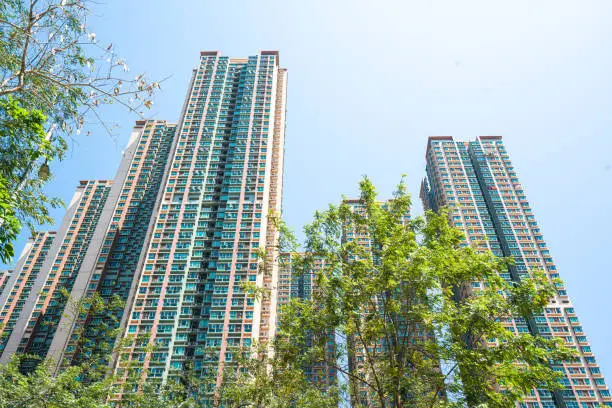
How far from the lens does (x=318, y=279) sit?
32.7 feet

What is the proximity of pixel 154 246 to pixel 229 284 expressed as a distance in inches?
500

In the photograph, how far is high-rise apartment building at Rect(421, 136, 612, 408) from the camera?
168 ft

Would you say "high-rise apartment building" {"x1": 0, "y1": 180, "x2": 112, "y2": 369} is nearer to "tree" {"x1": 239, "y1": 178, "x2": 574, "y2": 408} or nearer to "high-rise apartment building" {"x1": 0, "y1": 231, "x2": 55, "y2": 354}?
"high-rise apartment building" {"x1": 0, "y1": 231, "x2": 55, "y2": 354}

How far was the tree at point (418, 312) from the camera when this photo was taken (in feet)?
24.5

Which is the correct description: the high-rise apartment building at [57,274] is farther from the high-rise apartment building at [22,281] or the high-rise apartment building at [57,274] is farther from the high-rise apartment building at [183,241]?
the high-rise apartment building at [22,281]

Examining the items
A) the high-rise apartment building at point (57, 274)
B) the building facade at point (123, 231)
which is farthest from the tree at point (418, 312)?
the high-rise apartment building at point (57, 274)

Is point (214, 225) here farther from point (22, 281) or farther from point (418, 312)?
point (22, 281)

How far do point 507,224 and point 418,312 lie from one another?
2756 inches

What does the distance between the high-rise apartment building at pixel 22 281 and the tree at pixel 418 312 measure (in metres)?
80.1

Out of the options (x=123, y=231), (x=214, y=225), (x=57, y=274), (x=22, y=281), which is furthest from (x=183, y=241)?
(x=22, y=281)

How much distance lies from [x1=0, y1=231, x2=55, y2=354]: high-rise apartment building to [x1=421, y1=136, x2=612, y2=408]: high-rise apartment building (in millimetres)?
85540

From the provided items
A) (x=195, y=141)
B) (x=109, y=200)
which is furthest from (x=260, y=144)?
(x=109, y=200)

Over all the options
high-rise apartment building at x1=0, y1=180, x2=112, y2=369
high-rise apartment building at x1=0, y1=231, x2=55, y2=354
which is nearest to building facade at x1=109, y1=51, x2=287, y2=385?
high-rise apartment building at x1=0, y1=180, x2=112, y2=369

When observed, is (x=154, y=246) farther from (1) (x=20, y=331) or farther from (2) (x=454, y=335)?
(2) (x=454, y=335)
